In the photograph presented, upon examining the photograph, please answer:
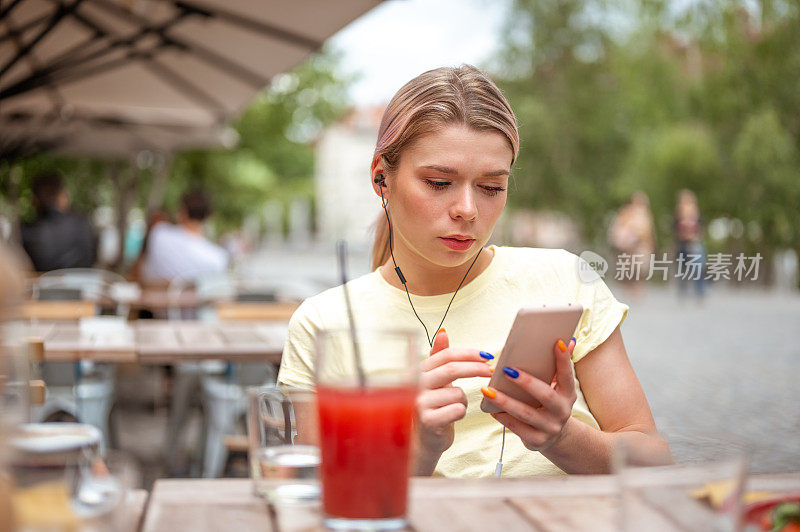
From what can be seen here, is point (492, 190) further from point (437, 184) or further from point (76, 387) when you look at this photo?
point (76, 387)

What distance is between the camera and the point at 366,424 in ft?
2.76

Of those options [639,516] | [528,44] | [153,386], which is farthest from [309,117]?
[639,516]

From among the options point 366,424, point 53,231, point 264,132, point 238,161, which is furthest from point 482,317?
point 238,161

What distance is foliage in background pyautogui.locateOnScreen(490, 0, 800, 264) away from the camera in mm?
7797

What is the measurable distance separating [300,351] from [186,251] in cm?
461

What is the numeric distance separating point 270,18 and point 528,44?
61.9 feet

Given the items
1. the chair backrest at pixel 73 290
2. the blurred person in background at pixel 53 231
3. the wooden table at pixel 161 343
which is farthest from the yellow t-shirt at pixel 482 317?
the blurred person in background at pixel 53 231

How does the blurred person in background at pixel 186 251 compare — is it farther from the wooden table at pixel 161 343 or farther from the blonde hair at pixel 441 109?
the blonde hair at pixel 441 109

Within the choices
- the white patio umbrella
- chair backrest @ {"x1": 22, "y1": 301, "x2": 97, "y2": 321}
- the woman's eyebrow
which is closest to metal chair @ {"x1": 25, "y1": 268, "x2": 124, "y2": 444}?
chair backrest @ {"x1": 22, "y1": 301, "x2": 97, "y2": 321}

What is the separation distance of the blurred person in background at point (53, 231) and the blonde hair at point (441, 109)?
584 centimetres

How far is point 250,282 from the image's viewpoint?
600 cm

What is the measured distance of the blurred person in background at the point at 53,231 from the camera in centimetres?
696

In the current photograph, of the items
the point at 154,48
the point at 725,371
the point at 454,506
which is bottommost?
the point at 725,371

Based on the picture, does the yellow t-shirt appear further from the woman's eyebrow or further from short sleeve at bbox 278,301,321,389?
the woman's eyebrow
